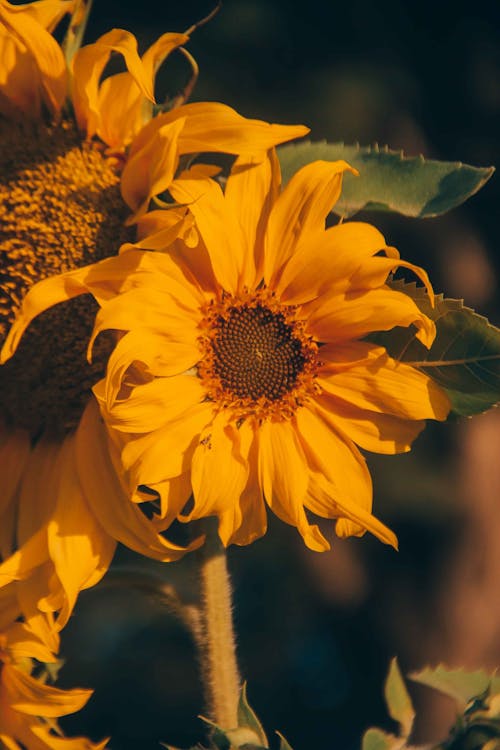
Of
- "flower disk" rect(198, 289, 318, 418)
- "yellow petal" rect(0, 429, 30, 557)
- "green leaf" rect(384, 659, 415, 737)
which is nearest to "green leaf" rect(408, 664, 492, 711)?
"green leaf" rect(384, 659, 415, 737)

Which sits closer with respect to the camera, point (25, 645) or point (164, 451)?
point (164, 451)

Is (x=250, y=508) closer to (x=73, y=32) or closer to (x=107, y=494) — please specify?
(x=107, y=494)

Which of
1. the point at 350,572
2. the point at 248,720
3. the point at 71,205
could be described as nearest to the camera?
the point at 248,720

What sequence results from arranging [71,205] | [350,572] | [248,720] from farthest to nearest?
[350,572] → [71,205] → [248,720]

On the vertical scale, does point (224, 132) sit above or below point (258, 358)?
above

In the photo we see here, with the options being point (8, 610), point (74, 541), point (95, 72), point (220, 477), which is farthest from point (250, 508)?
point (95, 72)

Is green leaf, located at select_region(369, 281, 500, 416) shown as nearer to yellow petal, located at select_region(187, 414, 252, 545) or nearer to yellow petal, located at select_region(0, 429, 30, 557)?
yellow petal, located at select_region(187, 414, 252, 545)

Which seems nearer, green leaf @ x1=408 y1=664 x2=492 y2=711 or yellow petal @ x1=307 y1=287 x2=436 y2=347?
yellow petal @ x1=307 y1=287 x2=436 y2=347
